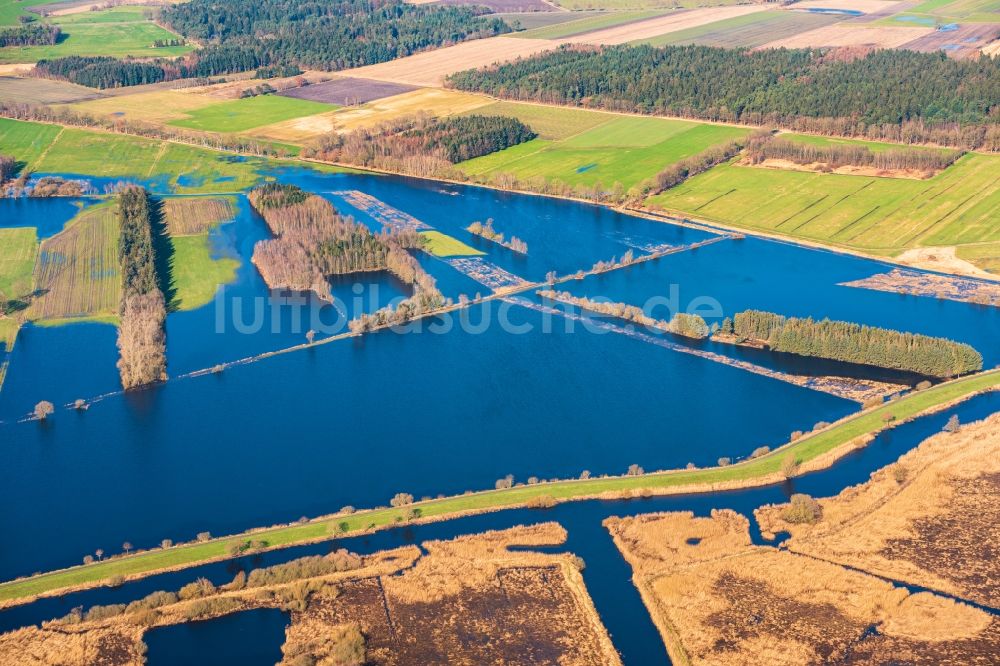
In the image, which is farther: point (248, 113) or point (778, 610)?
point (248, 113)

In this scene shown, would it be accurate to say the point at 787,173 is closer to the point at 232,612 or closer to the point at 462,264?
the point at 462,264

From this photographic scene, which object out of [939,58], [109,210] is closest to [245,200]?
[109,210]

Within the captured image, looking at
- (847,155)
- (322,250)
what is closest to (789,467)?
(322,250)

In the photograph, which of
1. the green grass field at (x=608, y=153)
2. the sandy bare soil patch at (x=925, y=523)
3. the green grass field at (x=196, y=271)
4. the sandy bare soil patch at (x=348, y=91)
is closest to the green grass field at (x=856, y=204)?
the green grass field at (x=608, y=153)

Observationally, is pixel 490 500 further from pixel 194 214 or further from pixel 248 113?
pixel 248 113

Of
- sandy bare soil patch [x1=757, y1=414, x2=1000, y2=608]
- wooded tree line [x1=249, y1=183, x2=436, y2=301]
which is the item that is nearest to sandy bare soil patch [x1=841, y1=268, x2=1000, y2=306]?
sandy bare soil patch [x1=757, y1=414, x2=1000, y2=608]
